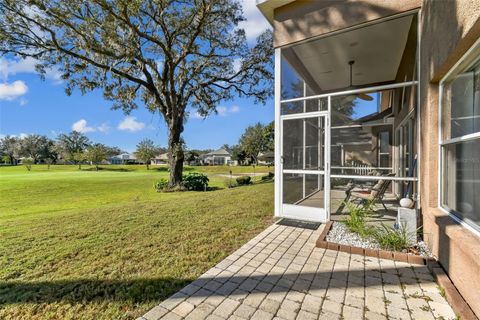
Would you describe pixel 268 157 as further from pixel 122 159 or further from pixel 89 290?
pixel 122 159

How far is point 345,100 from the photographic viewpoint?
696 centimetres

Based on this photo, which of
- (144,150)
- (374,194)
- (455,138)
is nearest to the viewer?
(455,138)

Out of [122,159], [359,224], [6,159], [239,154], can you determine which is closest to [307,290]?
[359,224]

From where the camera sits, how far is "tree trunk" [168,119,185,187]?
14.6 m

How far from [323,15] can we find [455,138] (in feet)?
11.8

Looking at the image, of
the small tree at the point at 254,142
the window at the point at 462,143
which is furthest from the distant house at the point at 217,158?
the window at the point at 462,143

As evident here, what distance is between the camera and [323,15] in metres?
4.96

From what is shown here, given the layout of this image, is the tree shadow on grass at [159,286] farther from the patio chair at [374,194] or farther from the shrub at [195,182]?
the shrub at [195,182]

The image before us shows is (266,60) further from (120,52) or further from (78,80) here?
(78,80)

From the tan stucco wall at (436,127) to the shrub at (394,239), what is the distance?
1.02ft

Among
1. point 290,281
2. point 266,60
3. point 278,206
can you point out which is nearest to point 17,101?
point 266,60

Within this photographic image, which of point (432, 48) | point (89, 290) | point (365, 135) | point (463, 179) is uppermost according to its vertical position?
point (432, 48)

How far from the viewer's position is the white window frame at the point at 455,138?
231 centimetres

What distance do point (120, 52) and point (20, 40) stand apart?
440 cm
